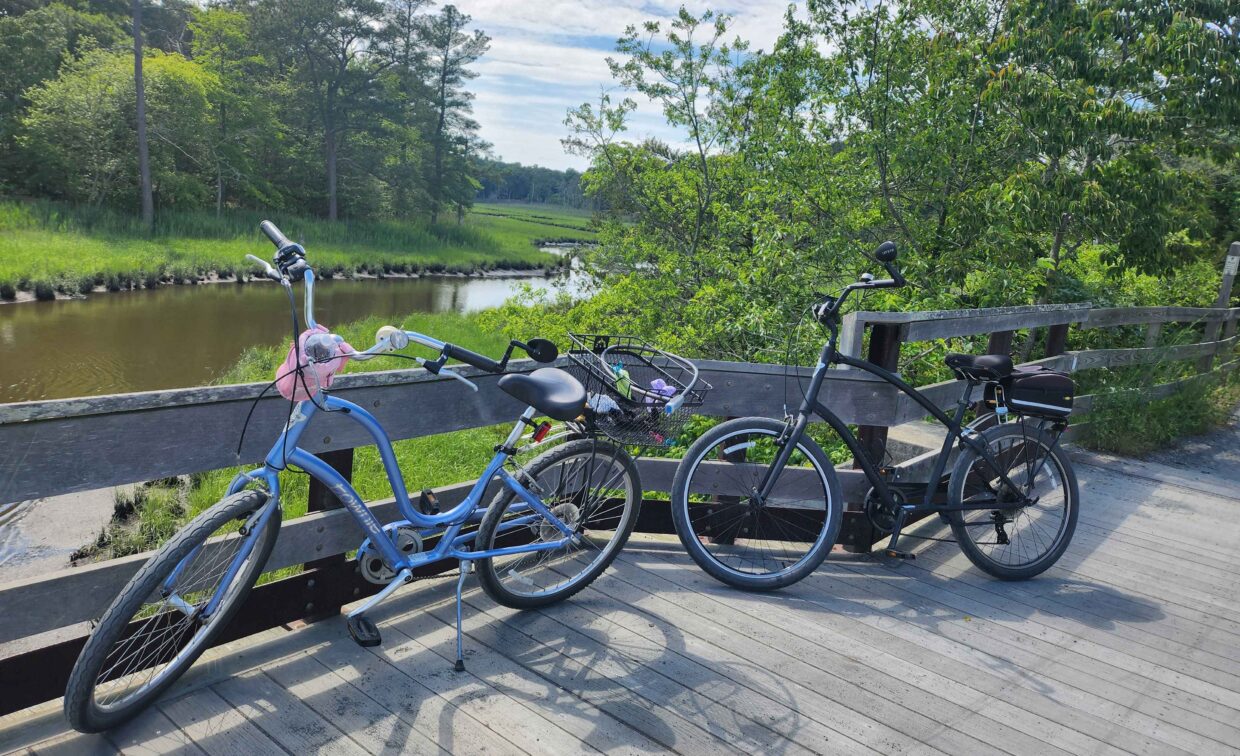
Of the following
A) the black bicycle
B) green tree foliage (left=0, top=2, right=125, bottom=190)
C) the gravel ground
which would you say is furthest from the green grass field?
the gravel ground

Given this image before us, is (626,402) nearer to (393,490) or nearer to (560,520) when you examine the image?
(560,520)

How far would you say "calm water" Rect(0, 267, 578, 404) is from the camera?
13125 mm

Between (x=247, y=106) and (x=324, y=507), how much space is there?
130ft

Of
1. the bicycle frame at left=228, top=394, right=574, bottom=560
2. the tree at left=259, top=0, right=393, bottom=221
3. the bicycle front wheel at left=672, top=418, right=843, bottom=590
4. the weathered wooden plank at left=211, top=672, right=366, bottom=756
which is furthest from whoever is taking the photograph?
the tree at left=259, top=0, right=393, bottom=221

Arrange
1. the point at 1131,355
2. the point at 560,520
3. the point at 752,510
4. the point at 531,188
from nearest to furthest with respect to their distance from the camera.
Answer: the point at 560,520 → the point at 752,510 → the point at 1131,355 → the point at 531,188

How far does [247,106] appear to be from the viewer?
36.9 metres

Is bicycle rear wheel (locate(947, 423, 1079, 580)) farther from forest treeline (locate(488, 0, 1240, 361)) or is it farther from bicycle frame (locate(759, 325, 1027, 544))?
forest treeline (locate(488, 0, 1240, 361))

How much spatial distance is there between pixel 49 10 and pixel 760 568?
40.8m

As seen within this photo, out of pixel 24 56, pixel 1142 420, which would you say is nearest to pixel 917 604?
pixel 1142 420

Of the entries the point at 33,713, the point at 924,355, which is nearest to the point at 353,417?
the point at 33,713

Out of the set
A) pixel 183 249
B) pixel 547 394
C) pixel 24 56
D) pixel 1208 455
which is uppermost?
pixel 24 56

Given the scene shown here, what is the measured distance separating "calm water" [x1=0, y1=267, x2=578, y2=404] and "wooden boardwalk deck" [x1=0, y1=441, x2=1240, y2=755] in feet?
34.4

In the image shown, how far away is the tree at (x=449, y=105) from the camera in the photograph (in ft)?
142

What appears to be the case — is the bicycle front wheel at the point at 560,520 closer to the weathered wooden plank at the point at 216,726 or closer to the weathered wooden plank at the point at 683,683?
the weathered wooden plank at the point at 683,683
